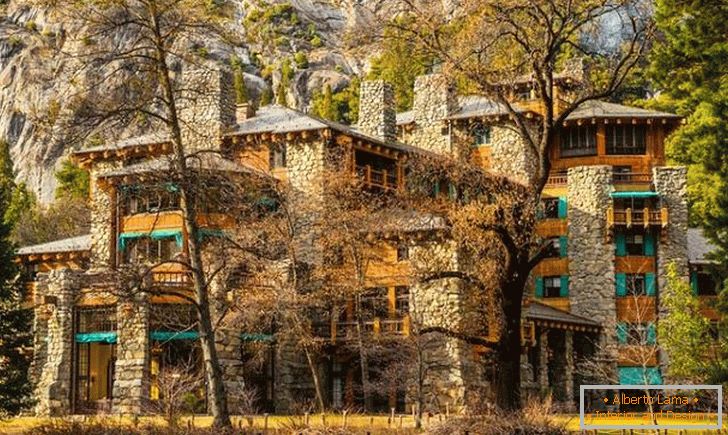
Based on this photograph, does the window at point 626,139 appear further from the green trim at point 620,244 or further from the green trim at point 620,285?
the green trim at point 620,285

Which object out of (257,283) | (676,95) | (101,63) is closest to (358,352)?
(257,283)

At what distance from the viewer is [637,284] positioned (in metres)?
58.3

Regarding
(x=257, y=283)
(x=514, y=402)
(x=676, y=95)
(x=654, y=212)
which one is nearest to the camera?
(x=514, y=402)

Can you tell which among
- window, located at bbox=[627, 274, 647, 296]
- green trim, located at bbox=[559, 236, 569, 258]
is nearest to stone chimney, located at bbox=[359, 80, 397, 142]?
green trim, located at bbox=[559, 236, 569, 258]

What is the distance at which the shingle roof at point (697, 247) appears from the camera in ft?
191

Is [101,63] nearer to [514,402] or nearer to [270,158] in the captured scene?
[514,402]

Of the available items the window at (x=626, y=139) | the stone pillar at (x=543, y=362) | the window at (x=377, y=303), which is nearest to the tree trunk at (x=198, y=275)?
the window at (x=377, y=303)

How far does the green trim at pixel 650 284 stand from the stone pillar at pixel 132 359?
25.9m

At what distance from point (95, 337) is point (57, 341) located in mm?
1607

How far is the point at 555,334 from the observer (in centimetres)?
5612

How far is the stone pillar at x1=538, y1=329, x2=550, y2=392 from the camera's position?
53062 mm

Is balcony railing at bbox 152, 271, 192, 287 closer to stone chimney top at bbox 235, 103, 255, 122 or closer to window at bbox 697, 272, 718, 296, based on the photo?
stone chimney top at bbox 235, 103, 255, 122

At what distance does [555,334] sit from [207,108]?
65.3ft

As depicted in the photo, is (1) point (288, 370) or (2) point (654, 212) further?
(2) point (654, 212)
